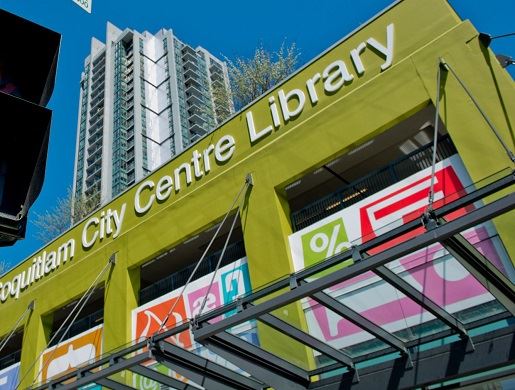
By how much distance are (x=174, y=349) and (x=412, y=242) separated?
3.50 metres

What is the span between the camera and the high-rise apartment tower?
2972 inches

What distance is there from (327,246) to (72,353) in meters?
8.02

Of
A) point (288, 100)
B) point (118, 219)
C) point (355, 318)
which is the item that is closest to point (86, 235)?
point (118, 219)

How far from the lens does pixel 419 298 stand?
5.87 metres

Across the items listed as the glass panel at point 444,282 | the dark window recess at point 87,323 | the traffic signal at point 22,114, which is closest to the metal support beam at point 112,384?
the glass panel at point 444,282

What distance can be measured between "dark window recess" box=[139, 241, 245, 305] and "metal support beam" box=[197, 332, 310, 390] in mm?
5016

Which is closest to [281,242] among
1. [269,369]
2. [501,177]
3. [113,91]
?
[269,369]

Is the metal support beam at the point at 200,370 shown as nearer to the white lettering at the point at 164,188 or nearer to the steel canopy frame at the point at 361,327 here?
the steel canopy frame at the point at 361,327

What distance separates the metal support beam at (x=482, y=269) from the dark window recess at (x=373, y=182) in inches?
160

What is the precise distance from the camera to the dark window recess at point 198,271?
40.2ft

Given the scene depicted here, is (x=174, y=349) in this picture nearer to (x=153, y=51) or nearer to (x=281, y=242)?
(x=281, y=242)

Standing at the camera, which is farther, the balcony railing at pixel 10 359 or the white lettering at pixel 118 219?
the balcony railing at pixel 10 359

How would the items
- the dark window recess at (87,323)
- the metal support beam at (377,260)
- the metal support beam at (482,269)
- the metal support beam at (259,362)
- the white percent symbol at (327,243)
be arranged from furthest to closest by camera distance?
the dark window recess at (87,323) → the white percent symbol at (327,243) → the metal support beam at (259,362) → the metal support beam at (482,269) → the metal support beam at (377,260)

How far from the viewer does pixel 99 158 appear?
81.1m
